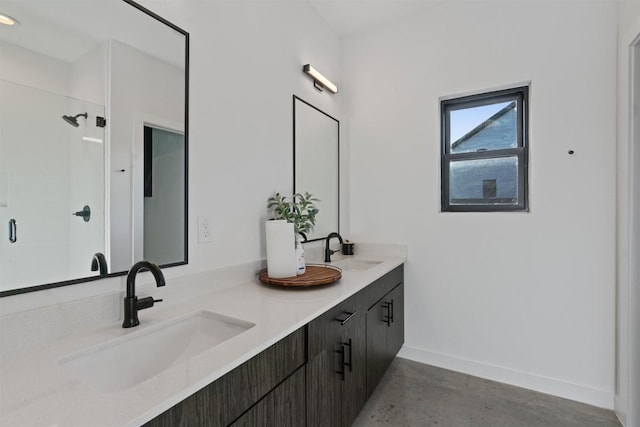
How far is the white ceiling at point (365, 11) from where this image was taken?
A: 234cm

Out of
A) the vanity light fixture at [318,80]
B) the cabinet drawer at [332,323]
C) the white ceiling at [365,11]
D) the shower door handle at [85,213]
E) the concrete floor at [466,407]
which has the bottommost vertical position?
the concrete floor at [466,407]

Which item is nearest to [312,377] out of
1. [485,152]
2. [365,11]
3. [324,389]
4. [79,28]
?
[324,389]

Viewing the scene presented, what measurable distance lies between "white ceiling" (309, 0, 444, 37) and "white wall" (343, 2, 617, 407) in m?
0.09

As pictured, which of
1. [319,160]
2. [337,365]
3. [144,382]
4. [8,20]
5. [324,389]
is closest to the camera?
[144,382]

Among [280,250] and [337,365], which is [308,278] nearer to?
[280,250]

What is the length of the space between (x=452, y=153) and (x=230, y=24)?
5.87ft

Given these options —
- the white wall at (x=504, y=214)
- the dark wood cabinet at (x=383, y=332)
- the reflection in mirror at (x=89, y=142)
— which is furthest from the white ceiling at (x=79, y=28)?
the white wall at (x=504, y=214)

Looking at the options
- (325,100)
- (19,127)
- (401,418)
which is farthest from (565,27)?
(19,127)

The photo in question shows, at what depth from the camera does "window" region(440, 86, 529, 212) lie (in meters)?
2.18

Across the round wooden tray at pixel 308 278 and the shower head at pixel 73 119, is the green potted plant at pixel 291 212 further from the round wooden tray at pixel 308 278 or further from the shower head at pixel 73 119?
the shower head at pixel 73 119

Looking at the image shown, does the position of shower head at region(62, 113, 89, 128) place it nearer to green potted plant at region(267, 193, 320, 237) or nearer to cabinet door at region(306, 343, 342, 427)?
green potted plant at region(267, 193, 320, 237)

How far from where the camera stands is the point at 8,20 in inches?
34.5

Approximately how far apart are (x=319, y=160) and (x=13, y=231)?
6.03 feet

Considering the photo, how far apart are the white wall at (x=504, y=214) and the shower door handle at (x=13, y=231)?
2.22 meters
